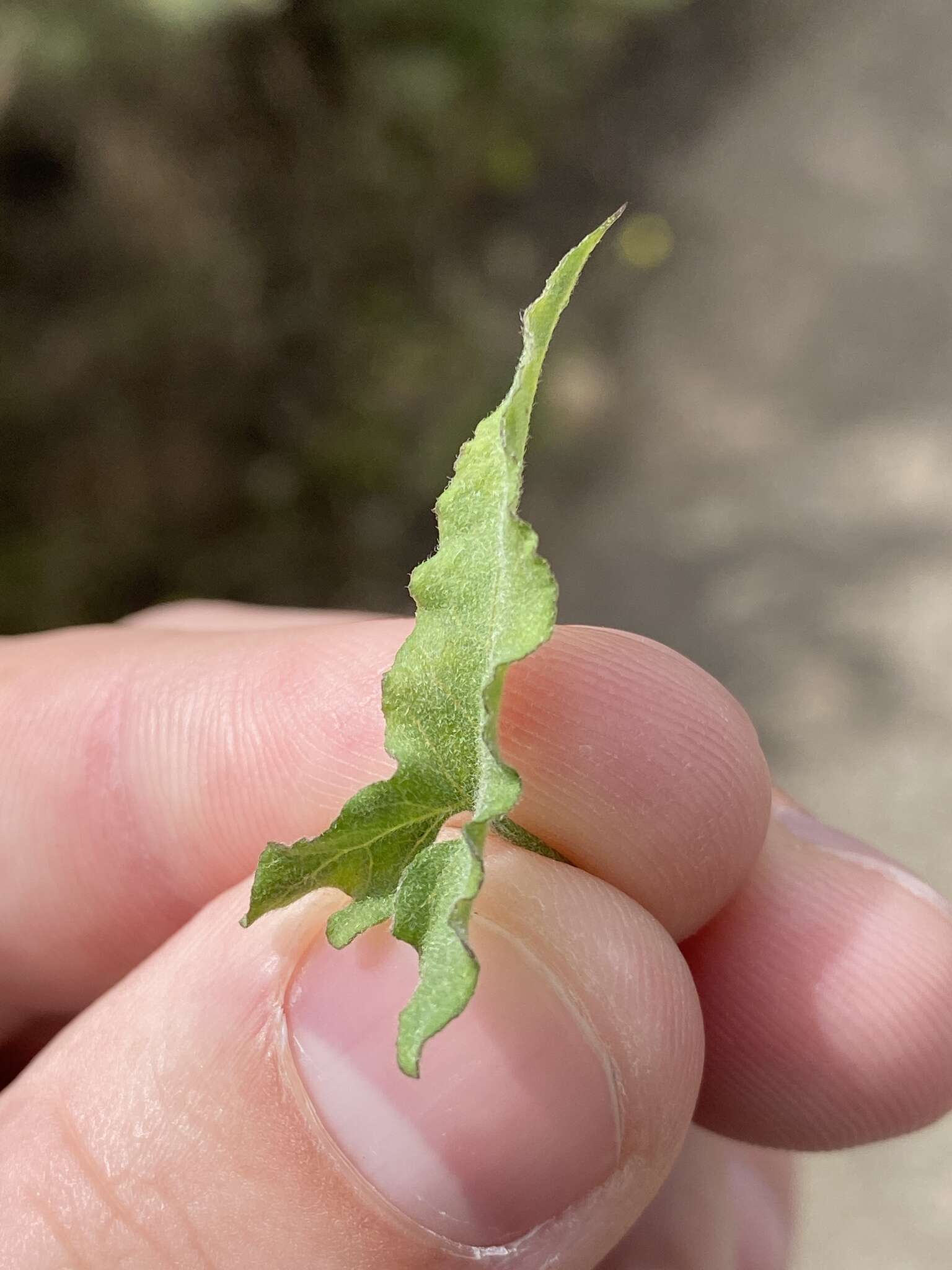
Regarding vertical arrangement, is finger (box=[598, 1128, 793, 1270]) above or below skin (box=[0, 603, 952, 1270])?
below

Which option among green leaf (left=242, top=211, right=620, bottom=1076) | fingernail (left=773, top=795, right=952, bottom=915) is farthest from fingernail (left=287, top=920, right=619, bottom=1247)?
fingernail (left=773, top=795, right=952, bottom=915)

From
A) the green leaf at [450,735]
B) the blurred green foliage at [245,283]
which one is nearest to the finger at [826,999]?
the green leaf at [450,735]

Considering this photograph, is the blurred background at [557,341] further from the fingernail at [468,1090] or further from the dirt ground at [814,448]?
the fingernail at [468,1090]

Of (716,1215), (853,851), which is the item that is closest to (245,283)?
(853,851)

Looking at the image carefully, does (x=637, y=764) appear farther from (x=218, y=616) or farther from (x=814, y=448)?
(x=814, y=448)

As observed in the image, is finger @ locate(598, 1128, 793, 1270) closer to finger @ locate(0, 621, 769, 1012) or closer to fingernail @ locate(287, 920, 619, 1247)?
finger @ locate(0, 621, 769, 1012)

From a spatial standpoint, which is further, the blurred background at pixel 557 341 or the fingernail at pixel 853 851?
the blurred background at pixel 557 341
